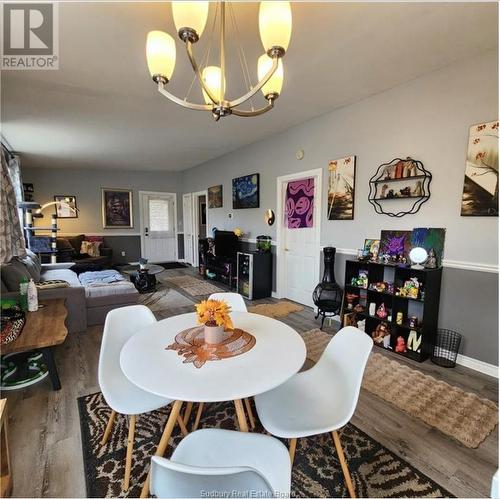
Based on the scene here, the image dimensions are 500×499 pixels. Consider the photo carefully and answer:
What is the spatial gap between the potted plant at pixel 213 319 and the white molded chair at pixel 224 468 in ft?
1.38

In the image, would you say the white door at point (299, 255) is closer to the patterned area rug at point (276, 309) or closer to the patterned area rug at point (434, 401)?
the patterned area rug at point (276, 309)

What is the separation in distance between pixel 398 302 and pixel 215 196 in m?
4.43

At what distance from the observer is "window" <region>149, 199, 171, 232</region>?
7.98 m

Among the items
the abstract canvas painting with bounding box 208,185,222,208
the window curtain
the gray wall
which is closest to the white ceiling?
the gray wall

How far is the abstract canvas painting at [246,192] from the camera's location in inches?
192

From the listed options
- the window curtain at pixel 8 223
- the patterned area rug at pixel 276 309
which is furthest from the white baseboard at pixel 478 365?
the window curtain at pixel 8 223

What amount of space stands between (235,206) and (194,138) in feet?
4.73

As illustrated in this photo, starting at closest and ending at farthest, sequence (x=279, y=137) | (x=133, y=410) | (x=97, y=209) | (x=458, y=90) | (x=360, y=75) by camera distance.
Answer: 1. (x=133, y=410)
2. (x=458, y=90)
3. (x=360, y=75)
4. (x=279, y=137)
5. (x=97, y=209)

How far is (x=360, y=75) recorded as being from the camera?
8.59 feet

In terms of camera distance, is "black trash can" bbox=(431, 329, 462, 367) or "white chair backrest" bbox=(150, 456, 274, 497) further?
"black trash can" bbox=(431, 329, 462, 367)

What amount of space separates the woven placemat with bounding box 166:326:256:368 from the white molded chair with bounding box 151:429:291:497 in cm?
31

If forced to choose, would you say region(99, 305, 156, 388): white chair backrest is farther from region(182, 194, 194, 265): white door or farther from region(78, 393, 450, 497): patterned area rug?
region(182, 194, 194, 265): white door

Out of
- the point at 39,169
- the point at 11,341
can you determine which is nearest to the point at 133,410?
the point at 11,341

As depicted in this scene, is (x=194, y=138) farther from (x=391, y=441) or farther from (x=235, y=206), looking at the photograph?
(x=391, y=441)
